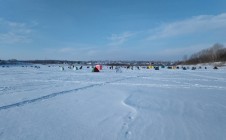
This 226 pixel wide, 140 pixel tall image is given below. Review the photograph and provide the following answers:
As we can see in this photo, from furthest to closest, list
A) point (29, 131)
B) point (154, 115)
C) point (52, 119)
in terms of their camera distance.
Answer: point (154, 115) → point (52, 119) → point (29, 131)

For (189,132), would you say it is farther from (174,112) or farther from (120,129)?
(174,112)

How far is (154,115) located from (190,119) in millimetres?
964

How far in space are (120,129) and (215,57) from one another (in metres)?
129

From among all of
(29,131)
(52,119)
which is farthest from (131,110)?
(29,131)

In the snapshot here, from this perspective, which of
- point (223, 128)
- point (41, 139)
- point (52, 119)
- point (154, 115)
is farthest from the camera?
point (154, 115)

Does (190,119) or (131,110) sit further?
(131,110)

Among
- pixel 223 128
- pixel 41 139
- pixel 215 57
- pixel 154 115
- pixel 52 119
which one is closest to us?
pixel 41 139

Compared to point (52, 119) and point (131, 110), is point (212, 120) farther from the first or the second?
point (52, 119)

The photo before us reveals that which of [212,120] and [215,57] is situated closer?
[212,120]

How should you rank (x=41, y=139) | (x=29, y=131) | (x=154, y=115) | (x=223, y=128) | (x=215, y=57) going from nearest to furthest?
1. (x=41, y=139)
2. (x=29, y=131)
3. (x=223, y=128)
4. (x=154, y=115)
5. (x=215, y=57)

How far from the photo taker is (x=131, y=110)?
7.85 m

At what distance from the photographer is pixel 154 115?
7156mm

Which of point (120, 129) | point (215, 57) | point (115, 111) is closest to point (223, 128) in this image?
point (120, 129)

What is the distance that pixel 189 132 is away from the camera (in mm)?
5500
